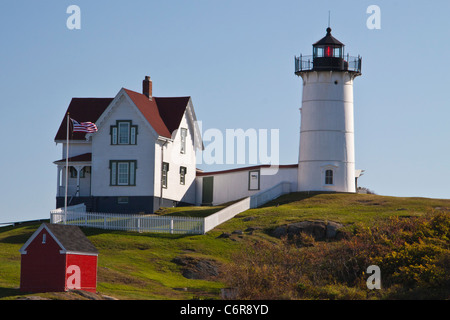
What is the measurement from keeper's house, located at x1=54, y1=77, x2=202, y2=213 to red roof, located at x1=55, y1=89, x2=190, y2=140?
0.10m

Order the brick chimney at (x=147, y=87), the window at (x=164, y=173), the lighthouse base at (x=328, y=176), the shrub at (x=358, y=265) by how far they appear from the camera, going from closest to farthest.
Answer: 1. the shrub at (x=358, y=265)
2. the window at (x=164, y=173)
3. the brick chimney at (x=147, y=87)
4. the lighthouse base at (x=328, y=176)

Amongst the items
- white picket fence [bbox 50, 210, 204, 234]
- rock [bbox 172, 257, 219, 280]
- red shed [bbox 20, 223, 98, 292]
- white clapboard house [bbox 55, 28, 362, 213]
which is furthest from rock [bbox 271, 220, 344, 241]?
red shed [bbox 20, 223, 98, 292]

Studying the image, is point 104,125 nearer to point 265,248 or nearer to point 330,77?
point 330,77

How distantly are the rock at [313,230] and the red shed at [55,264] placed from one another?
618 inches

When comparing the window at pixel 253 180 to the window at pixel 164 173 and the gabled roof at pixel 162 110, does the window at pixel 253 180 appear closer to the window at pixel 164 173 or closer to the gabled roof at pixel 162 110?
the gabled roof at pixel 162 110

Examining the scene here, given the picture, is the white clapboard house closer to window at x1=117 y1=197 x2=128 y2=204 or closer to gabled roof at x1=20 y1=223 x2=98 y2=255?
window at x1=117 y1=197 x2=128 y2=204

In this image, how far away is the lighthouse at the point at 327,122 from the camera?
216 ft

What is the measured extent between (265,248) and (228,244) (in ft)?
21.8

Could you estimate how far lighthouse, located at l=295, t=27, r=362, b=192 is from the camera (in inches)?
2594

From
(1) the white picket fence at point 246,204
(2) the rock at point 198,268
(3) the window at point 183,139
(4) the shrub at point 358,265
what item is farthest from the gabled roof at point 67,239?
(3) the window at point 183,139

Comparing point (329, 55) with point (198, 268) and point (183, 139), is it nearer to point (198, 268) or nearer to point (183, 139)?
point (183, 139)

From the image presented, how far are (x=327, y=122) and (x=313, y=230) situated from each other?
14788mm

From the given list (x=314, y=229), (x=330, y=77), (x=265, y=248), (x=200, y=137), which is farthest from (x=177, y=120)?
(x=265, y=248)

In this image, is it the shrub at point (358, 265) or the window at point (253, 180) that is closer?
the shrub at point (358, 265)
